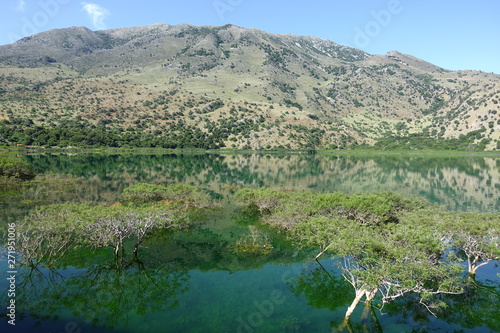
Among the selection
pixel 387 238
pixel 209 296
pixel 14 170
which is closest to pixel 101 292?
pixel 209 296

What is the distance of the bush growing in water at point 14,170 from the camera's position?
59844 millimetres

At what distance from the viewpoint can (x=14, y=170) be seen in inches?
2429

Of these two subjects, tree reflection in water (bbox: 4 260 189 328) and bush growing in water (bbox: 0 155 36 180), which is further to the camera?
bush growing in water (bbox: 0 155 36 180)

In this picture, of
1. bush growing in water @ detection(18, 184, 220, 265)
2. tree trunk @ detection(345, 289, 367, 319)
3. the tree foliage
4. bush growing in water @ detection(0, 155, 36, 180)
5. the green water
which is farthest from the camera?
bush growing in water @ detection(0, 155, 36, 180)

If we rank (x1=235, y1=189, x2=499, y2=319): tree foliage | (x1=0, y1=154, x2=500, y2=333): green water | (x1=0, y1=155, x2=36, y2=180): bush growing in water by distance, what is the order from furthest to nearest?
(x1=0, y1=155, x2=36, y2=180): bush growing in water → (x1=0, y1=154, x2=500, y2=333): green water → (x1=235, y1=189, x2=499, y2=319): tree foliage

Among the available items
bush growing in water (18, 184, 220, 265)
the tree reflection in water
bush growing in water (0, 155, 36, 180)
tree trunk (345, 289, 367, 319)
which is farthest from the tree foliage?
bush growing in water (0, 155, 36, 180)

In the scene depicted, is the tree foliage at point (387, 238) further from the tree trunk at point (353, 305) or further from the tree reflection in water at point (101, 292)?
the tree reflection in water at point (101, 292)

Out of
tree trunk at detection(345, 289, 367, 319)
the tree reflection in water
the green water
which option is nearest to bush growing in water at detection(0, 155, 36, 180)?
the green water

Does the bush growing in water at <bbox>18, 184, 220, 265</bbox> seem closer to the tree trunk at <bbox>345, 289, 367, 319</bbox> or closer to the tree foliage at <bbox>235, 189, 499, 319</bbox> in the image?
the tree foliage at <bbox>235, 189, 499, 319</bbox>

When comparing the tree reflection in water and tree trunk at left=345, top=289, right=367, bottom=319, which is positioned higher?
tree trunk at left=345, top=289, right=367, bottom=319

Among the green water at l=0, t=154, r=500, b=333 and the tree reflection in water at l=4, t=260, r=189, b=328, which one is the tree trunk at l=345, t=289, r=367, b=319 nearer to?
the green water at l=0, t=154, r=500, b=333

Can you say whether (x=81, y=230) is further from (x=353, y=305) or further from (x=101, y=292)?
(x=353, y=305)

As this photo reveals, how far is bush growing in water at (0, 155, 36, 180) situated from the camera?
196 feet

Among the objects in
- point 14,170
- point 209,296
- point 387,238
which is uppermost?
point 387,238
